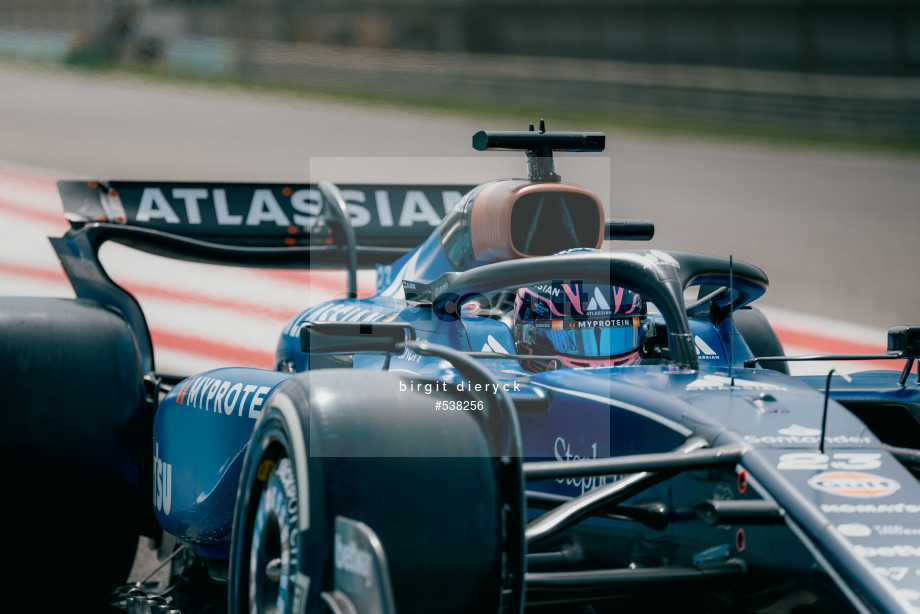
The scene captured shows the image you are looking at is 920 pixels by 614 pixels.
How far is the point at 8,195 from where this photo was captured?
10.5 m

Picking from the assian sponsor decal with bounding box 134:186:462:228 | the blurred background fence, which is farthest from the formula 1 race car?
the blurred background fence

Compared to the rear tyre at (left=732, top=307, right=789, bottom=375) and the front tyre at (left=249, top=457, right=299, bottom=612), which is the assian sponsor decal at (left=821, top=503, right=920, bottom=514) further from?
the rear tyre at (left=732, top=307, right=789, bottom=375)

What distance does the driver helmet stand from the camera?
311cm

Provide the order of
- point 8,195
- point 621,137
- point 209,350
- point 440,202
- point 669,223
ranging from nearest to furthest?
point 440,202 < point 209,350 < point 8,195 < point 669,223 < point 621,137

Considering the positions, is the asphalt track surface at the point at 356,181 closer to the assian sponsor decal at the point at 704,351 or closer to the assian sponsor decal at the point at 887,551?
the assian sponsor decal at the point at 704,351

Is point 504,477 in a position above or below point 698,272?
below

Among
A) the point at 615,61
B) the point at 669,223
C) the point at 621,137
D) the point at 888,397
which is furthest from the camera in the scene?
the point at 615,61

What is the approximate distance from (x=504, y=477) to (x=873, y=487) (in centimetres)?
73

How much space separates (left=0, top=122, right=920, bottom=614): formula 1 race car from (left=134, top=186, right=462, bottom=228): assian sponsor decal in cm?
27

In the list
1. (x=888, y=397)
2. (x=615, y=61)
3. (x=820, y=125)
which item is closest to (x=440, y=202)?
(x=888, y=397)

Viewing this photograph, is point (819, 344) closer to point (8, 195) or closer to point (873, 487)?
point (873, 487)

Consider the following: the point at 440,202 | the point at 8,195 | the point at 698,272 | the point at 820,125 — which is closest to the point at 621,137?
the point at 820,125

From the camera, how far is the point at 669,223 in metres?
13.3

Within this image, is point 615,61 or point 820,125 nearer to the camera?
point 820,125
